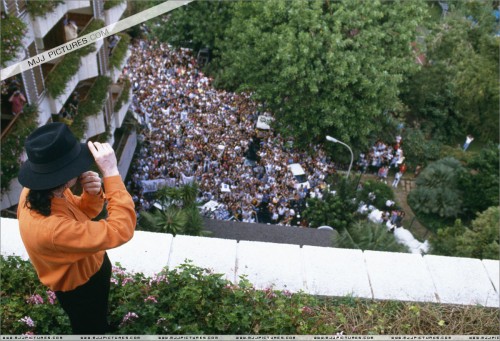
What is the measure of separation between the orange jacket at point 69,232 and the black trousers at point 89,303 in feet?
0.85

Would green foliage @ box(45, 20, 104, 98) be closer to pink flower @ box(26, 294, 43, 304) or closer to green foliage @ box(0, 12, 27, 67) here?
green foliage @ box(0, 12, 27, 67)

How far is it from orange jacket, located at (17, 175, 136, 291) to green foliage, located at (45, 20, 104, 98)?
9.24 m

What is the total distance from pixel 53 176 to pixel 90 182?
401mm

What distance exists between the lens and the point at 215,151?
65.8ft

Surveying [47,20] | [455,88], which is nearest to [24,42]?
[47,20]

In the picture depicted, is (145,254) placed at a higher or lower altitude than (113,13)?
higher

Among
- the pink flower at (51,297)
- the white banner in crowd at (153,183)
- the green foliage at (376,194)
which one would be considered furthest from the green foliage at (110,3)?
the pink flower at (51,297)

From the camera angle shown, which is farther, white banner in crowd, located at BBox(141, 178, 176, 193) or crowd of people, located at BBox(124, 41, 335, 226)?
crowd of people, located at BBox(124, 41, 335, 226)

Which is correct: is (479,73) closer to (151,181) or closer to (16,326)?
(151,181)

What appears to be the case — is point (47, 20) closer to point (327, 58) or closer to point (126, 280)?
point (126, 280)

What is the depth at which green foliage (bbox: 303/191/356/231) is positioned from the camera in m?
17.2

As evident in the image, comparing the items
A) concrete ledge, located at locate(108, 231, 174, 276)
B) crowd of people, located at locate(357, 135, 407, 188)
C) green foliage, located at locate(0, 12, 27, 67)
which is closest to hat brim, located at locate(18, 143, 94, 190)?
concrete ledge, located at locate(108, 231, 174, 276)

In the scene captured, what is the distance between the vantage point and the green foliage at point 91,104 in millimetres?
13195

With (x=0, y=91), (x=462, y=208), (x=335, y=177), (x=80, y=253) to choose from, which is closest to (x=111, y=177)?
(x=80, y=253)
